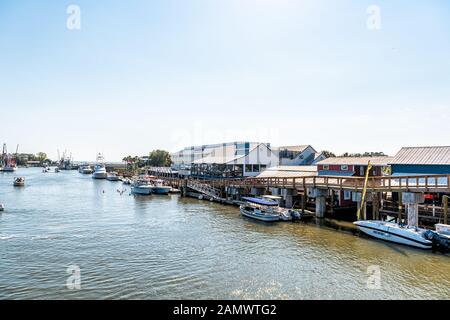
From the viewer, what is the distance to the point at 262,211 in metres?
39.3

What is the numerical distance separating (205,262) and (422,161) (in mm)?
26576

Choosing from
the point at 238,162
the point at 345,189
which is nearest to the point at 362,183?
the point at 345,189

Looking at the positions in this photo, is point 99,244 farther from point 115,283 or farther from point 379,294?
point 379,294

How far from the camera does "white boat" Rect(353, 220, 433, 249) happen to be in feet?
85.8

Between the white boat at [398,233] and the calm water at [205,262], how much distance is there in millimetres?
904

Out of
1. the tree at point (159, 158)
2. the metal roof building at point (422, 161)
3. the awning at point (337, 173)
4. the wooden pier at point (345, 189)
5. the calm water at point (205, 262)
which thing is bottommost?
the calm water at point (205, 262)

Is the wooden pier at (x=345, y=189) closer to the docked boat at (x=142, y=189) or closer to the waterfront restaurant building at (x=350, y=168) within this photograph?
the waterfront restaurant building at (x=350, y=168)

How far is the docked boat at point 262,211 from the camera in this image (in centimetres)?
3847

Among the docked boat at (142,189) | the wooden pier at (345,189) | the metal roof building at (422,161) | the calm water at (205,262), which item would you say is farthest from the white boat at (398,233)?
the docked boat at (142,189)

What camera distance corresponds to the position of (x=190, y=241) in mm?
29359

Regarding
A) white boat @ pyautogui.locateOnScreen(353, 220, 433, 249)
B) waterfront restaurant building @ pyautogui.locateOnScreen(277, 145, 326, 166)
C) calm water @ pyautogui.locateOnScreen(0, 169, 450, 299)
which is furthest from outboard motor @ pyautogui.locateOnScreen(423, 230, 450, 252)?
waterfront restaurant building @ pyautogui.locateOnScreen(277, 145, 326, 166)

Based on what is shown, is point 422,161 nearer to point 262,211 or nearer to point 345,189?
point 345,189

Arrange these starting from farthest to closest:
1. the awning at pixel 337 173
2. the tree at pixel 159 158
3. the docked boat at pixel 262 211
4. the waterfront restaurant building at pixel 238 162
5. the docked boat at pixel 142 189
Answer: the tree at pixel 159 158 < the docked boat at pixel 142 189 < the waterfront restaurant building at pixel 238 162 < the awning at pixel 337 173 < the docked boat at pixel 262 211

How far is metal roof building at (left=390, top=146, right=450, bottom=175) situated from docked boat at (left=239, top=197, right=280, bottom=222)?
14189mm
